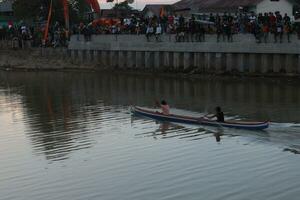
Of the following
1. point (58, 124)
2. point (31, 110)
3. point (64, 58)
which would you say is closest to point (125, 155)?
point (58, 124)

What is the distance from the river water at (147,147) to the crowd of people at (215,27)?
3.38 m

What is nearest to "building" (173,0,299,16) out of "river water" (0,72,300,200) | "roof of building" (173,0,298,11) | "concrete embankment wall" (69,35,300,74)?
"roof of building" (173,0,298,11)

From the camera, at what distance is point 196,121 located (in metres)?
26.6

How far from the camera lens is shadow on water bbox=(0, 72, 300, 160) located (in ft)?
79.3

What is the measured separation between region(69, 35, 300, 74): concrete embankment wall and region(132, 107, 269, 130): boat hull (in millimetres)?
13861

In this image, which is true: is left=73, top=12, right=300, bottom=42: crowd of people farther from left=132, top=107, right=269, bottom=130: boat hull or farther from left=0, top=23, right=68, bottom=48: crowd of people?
left=132, top=107, right=269, bottom=130: boat hull

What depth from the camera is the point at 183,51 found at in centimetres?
4528

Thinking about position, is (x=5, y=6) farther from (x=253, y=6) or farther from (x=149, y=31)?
(x=149, y=31)

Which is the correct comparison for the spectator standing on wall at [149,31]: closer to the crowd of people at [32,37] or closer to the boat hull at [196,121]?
the crowd of people at [32,37]

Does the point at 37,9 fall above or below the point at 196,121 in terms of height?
above

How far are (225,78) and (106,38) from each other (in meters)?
12.9

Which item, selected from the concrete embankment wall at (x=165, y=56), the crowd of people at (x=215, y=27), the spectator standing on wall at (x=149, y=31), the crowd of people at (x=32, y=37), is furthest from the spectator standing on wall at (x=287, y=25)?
A: the crowd of people at (x=32, y=37)

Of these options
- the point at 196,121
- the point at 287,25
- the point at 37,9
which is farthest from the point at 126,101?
the point at 37,9

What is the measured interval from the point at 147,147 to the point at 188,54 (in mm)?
23393
